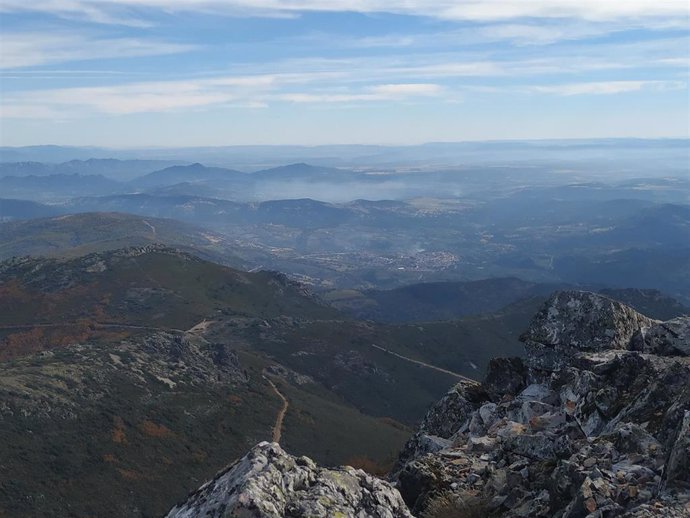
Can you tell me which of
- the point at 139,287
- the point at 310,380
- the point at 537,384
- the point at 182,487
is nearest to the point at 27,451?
the point at 182,487

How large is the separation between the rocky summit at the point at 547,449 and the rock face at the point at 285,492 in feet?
0.11

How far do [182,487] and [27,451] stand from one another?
54.7 ft

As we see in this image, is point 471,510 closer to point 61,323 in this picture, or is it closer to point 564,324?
point 564,324

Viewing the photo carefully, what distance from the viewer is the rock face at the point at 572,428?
16.4 m

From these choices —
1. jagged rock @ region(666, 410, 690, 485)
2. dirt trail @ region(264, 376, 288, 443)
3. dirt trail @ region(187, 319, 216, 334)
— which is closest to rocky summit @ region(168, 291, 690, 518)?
jagged rock @ region(666, 410, 690, 485)

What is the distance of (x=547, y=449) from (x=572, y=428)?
2649 millimetres

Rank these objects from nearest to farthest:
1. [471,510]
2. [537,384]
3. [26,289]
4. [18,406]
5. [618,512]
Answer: [618,512] → [471,510] → [537,384] → [18,406] → [26,289]

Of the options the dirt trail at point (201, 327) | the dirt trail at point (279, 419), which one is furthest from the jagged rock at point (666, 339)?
the dirt trail at point (201, 327)

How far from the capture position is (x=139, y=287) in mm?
193375

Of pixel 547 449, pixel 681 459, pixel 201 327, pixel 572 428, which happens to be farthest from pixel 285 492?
pixel 201 327

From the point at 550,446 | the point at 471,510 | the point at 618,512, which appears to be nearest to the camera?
the point at 618,512

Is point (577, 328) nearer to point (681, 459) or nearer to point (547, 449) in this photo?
point (547, 449)

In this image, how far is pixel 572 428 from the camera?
2361 centimetres

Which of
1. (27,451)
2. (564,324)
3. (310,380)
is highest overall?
(564,324)
